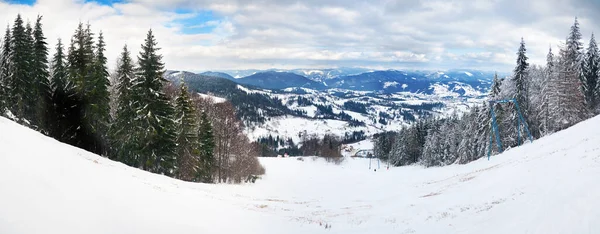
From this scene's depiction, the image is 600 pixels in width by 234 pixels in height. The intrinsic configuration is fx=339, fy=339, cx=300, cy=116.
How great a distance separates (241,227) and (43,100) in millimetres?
35860

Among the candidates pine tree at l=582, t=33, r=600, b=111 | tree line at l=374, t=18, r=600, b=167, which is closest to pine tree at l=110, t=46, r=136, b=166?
tree line at l=374, t=18, r=600, b=167

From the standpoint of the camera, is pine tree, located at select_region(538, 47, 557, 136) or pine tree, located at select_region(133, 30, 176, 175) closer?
pine tree, located at select_region(133, 30, 176, 175)

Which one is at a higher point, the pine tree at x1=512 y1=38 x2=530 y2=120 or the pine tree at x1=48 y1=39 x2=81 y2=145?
the pine tree at x1=512 y1=38 x2=530 y2=120

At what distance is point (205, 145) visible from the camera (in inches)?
1524

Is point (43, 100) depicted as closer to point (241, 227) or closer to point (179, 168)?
point (179, 168)

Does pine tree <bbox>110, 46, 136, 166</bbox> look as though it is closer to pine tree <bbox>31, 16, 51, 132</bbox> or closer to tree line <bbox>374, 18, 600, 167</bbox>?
pine tree <bbox>31, 16, 51, 132</bbox>

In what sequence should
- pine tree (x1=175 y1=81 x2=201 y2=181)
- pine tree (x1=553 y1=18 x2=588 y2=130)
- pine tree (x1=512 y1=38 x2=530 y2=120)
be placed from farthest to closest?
pine tree (x1=512 y1=38 x2=530 y2=120) < pine tree (x1=553 y1=18 x2=588 y2=130) < pine tree (x1=175 y1=81 x2=201 y2=181)

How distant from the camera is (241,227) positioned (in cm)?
1340

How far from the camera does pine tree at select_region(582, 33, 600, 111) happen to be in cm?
5309

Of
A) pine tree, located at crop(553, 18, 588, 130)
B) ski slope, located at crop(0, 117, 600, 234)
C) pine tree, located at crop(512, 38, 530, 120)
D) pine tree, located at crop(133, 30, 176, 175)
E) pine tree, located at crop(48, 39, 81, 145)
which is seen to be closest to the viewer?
ski slope, located at crop(0, 117, 600, 234)

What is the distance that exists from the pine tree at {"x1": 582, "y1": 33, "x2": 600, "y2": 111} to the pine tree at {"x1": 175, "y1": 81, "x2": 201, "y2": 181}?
58.3 metres

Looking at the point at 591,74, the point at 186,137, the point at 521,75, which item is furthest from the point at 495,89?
the point at 186,137

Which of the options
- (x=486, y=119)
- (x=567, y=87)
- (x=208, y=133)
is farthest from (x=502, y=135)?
(x=208, y=133)

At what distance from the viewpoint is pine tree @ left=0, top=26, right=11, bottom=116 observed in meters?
36.5
